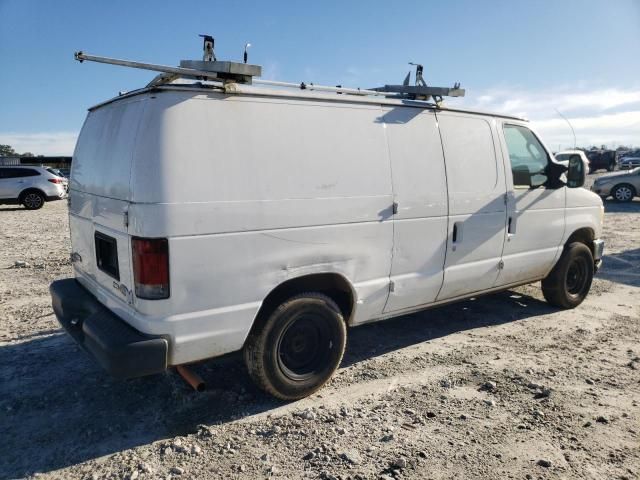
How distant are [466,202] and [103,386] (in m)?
3.49

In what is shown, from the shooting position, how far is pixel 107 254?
3.48 meters

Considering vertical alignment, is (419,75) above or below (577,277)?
above

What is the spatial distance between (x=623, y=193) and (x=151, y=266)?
20.4 meters

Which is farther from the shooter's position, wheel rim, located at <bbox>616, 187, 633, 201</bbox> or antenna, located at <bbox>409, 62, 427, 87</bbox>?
wheel rim, located at <bbox>616, 187, 633, 201</bbox>

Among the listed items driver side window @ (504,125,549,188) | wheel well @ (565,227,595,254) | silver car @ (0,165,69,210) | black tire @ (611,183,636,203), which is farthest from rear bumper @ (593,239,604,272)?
silver car @ (0,165,69,210)

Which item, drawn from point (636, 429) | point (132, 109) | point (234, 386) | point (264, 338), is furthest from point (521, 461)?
point (132, 109)

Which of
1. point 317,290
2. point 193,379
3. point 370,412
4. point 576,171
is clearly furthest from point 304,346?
point 576,171

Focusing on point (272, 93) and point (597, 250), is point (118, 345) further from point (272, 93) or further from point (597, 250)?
point (597, 250)

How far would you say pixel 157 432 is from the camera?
324 centimetres

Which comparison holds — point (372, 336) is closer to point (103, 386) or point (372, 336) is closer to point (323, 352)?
point (323, 352)

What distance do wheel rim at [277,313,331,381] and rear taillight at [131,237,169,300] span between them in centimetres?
100

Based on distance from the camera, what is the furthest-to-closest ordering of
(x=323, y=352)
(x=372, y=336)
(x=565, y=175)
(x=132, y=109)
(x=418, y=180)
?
(x=565, y=175) → (x=372, y=336) → (x=418, y=180) → (x=323, y=352) → (x=132, y=109)

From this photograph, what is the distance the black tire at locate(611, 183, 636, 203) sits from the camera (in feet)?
60.7

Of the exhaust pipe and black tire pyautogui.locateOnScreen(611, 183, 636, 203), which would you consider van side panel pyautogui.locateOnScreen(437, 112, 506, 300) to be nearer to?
the exhaust pipe
